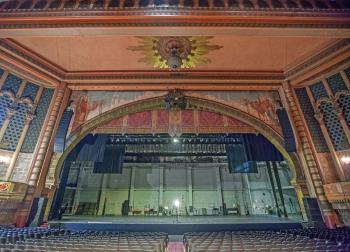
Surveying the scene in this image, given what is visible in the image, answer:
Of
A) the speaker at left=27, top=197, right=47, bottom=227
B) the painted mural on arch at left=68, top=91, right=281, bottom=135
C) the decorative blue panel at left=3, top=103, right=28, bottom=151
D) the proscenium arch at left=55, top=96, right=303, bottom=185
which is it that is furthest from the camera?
the painted mural on arch at left=68, top=91, right=281, bottom=135

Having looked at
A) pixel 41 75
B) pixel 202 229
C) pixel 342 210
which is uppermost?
pixel 41 75

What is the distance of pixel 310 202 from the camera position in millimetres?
7258

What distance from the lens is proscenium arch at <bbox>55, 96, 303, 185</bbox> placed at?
846 centimetres

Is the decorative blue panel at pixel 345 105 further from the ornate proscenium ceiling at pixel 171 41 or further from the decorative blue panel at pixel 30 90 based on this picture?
the decorative blue panel at pixel 30 90

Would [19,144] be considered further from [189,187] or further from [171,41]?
[189,187]

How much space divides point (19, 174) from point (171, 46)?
7.42m

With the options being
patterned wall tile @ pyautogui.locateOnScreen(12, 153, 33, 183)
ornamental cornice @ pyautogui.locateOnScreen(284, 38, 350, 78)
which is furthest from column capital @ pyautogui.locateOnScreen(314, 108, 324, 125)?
patterned wall tile @ pyautogui.locateOnScreen(12, 153, 33, 183)

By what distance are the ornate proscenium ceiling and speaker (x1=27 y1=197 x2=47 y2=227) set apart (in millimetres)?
5018

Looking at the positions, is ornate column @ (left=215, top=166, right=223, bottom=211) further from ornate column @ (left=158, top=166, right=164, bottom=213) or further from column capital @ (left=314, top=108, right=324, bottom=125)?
column capital @ (left=314, top=108, right=324, bottom=125)

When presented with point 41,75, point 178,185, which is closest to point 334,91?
point 41,75

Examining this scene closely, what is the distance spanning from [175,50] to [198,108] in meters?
3.34

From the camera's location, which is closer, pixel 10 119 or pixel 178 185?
pixel 10 119

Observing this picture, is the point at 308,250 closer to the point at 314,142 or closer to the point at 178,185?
the point at 314,142

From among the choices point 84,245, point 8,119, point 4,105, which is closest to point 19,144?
point 8,119
